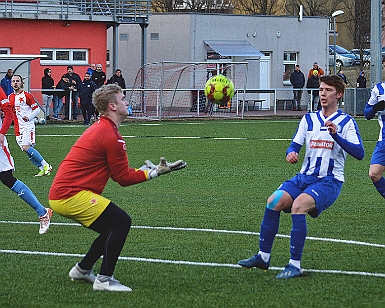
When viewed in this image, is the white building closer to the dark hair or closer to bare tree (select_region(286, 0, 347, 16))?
bare tree (select_region(286, 0, 347, 16))

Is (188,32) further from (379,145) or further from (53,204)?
(53,204)

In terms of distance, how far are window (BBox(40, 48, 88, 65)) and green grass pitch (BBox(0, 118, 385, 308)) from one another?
892 inches

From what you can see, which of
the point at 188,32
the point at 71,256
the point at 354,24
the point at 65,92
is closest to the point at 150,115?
the point at 65,92

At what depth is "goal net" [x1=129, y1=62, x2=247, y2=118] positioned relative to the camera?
34.3 meters

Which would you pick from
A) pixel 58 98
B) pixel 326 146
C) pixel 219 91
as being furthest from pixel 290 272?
pixel 58 98

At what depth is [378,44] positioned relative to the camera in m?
34.9

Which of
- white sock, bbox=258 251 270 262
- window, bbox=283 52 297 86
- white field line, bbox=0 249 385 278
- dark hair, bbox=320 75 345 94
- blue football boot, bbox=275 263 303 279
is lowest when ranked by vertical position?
white field line, bbox=0 249 385 278

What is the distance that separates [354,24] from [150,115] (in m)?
32.7

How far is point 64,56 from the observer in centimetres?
3981

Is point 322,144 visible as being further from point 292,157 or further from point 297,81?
point 297,81

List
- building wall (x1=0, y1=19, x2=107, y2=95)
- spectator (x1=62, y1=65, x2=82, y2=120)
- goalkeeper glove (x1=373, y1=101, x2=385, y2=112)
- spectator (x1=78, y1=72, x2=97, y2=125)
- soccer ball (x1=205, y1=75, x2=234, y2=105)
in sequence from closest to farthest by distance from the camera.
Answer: goalkeeper glove (x1=373, y1=101, x2=385, y2=112), soccer ball (x1=205, y1=75, x2=234, y2=105), spectator (x1=78, y1=72, x2=97, y2=125), spectator (x1=62, y1=65, x2=82, y2=120), building wall (x1=0, y1=19, x2=107, y2=95)

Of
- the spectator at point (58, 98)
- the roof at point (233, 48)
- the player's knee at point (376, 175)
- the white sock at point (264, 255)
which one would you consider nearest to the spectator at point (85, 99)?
the spectator at point (58, 98)

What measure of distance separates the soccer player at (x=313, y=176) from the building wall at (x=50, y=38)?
98.4 ft

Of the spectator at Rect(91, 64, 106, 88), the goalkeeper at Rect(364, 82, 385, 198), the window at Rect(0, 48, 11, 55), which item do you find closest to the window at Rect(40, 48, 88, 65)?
the window at Rect(0, 48, 11, 55)
